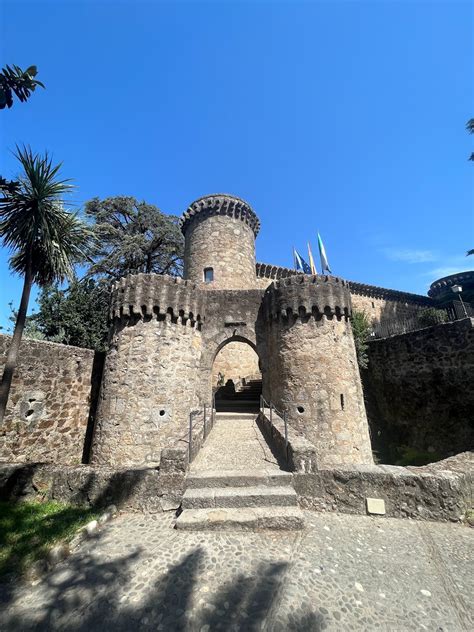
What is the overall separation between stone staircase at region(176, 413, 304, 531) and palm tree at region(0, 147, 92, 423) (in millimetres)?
5126

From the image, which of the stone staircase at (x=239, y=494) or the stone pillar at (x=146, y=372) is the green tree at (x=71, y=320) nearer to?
the stone pillar at (x=146, y=372)

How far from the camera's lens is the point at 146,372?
33.5 ft

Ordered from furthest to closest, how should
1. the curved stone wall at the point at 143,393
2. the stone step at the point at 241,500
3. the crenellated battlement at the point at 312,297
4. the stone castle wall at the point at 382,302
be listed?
the stone castle wall at the point at 382,302, the crenellated battlement at the point at 312,297, the curved stone wall at the point at 143,393, the stone step at the point at 241,500

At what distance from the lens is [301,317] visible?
36.9 ft

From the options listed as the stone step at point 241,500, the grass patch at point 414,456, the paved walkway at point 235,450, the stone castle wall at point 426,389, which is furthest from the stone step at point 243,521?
the stone castle wall at point 426,389

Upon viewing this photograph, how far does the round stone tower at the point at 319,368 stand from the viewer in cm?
1016

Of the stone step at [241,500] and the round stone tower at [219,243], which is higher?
the round stone tower at [219,243]

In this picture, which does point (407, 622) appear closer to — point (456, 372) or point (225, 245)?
point (456, 372)

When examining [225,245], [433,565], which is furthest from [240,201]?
[433,565]

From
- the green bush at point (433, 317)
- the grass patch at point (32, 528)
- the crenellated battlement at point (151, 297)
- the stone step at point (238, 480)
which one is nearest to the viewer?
the grass patch at point (32, 528)

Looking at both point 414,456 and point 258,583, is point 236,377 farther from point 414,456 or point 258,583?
point 258,583

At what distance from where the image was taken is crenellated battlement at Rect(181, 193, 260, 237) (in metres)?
21.1

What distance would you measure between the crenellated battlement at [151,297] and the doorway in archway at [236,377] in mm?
6329

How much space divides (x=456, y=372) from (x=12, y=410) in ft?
57.7
